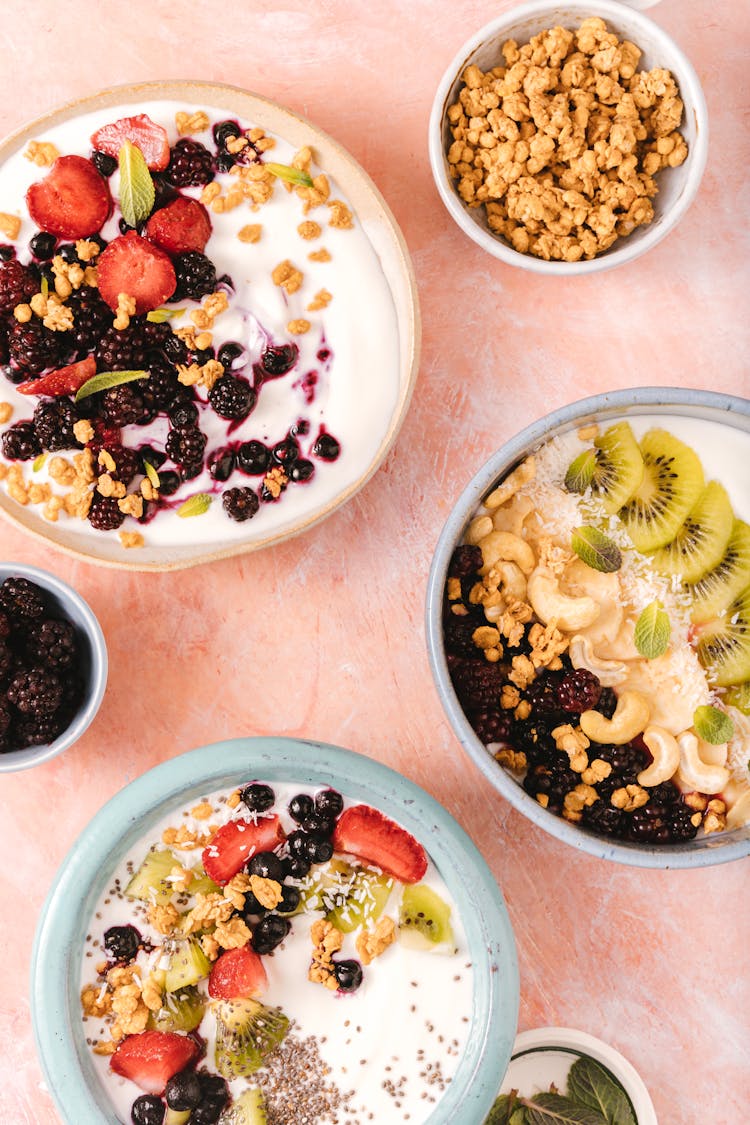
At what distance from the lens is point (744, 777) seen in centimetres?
126

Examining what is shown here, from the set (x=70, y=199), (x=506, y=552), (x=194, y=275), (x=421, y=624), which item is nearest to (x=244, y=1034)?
(x=421, y=624)

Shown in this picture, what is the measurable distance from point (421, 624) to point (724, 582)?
39cm

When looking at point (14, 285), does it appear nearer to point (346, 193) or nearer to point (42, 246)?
point (42, 246)

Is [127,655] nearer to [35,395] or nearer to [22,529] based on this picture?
[22,529]

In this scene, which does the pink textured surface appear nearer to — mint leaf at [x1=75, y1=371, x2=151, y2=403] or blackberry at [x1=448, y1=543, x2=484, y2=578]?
blackberry at [x1=448, y1=543, x2=484, y2=578]

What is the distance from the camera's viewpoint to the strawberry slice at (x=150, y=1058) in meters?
1.18

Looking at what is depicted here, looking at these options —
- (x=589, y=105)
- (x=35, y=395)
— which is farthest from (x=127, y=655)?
(x=589, y=105)

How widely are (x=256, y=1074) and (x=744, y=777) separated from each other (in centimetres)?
70

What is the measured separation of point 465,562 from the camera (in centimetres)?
123

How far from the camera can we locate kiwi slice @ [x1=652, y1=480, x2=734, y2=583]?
4.11 ft

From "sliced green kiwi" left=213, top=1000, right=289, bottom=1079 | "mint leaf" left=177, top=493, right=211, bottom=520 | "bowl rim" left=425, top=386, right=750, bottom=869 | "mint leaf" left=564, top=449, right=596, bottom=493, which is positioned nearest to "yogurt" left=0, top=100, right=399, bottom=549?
"mint leaf" left=177, top=493, right=211, bottom=520

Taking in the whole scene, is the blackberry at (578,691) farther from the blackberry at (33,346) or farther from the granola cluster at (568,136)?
the blackberry at (33,346)

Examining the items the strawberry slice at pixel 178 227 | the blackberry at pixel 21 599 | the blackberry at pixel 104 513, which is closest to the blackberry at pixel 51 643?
the blackberry at pixel 21 599

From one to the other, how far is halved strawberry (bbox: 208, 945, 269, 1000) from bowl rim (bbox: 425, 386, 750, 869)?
354 mm
